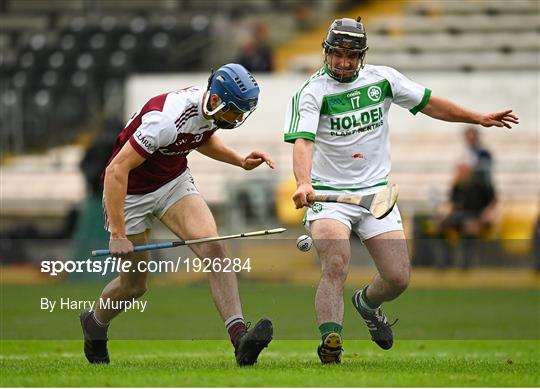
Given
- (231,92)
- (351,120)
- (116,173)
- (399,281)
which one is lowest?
(399,281)

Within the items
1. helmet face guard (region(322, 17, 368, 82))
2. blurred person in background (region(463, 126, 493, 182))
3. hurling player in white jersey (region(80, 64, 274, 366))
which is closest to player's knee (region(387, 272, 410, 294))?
hurling player in white jersey (region(80, 64, 274, 366))

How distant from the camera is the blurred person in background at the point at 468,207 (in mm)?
19438

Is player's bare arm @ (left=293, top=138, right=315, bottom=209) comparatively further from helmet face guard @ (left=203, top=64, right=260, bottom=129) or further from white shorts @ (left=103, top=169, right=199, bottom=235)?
Result: white shorts @ (left=103, top=169, right=199, bottom=235)

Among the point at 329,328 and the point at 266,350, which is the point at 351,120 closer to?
the point at 329,328

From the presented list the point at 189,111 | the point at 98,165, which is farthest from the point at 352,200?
the point at 98,165

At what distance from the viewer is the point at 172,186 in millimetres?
10367

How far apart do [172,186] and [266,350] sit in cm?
249

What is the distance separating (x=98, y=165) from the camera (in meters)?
20.5

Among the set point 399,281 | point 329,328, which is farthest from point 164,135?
point 399,281

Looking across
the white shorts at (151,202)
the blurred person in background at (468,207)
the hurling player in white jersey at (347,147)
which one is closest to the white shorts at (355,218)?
the hurling player in white jersey at (347,147)

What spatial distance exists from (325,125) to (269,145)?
12.3 meters

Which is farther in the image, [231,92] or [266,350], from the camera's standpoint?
[266,350]

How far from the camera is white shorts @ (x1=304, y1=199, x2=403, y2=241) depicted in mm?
10375

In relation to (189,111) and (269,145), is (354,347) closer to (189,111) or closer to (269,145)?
(189,111)
